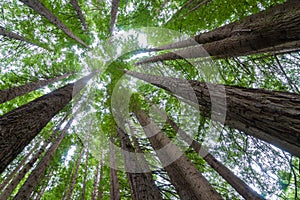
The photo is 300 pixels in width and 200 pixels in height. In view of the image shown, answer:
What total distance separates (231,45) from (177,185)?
3.17 meters

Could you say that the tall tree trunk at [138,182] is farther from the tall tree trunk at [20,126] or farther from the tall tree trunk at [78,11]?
the tall tree trunk at [78,11]

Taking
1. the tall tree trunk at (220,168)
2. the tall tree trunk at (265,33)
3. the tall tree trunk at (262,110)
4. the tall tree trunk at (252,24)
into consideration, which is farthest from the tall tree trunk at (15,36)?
the tall tree trunk at (262,110)

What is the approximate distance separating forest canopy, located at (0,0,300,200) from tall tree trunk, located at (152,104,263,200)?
36 millimetres

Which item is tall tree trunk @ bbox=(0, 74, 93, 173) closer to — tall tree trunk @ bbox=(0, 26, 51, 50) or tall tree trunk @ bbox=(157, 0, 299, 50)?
tall tree trunk @ bbox=(157, 0, 299, 50)

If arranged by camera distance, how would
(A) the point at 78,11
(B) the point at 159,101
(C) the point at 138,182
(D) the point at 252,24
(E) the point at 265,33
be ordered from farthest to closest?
(B) the point at 159,101, (A) the point at 78,11, (C) the point at 138,182, (D) the point at 252,24, (E) the point at 265,33

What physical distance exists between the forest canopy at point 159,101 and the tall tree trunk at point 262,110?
14mm

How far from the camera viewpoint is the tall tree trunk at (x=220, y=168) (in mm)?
4161

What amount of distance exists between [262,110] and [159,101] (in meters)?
6.34

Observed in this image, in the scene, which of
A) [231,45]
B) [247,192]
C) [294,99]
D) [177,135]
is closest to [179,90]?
[231,45]

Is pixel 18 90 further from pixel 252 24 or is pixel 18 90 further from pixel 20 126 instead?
pixel 252 24

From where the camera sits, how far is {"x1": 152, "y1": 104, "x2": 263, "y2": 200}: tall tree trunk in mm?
4161

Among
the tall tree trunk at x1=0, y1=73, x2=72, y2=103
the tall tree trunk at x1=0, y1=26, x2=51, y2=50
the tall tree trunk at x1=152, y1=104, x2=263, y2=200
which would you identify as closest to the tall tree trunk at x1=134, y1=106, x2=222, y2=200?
the tall tree trunk at x1=152, y1=104, x2=263, y2=200

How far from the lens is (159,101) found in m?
8.31

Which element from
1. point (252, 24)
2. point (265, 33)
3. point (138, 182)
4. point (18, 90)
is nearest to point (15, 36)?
point (18, 90)
